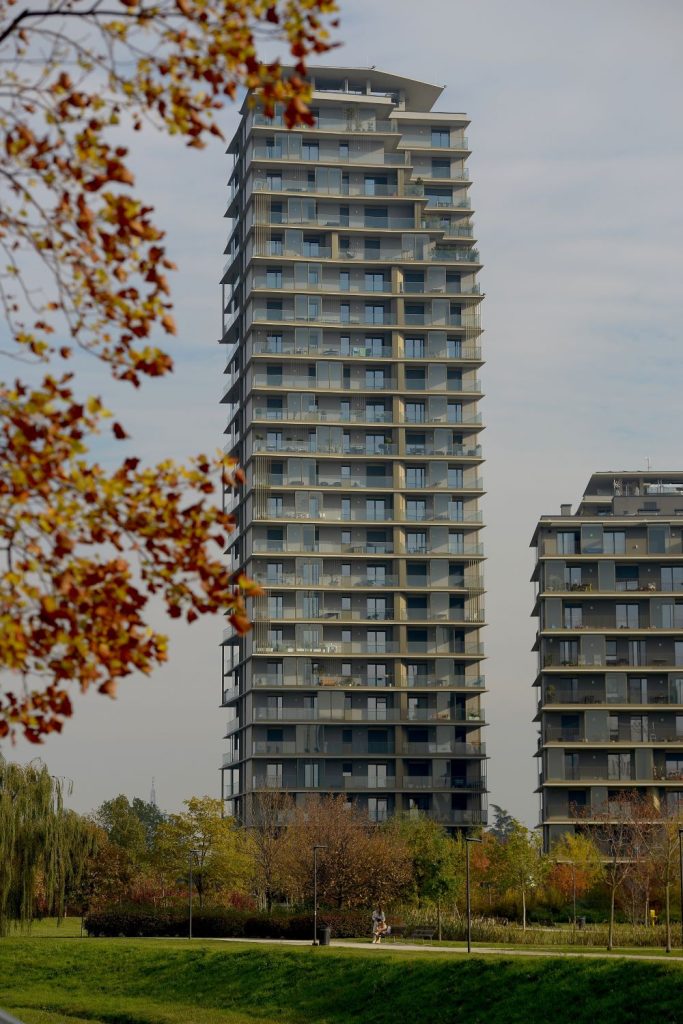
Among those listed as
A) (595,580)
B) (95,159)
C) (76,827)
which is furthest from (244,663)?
(95,159)

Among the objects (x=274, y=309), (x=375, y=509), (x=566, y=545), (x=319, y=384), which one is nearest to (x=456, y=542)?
(x=375, y=509)

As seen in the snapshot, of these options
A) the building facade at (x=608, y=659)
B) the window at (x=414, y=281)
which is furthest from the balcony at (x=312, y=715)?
the window at (x=414, y=281)

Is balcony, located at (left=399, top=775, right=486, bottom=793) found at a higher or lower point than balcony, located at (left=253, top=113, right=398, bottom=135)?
lower

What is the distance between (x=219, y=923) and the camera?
206 ft

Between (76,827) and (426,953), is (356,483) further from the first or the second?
(426,953)

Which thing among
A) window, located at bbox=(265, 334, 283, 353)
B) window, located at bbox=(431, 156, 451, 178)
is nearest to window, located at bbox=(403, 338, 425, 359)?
window, located at bbox=(265, 334, 283, 353)

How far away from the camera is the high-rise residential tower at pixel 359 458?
96.7m

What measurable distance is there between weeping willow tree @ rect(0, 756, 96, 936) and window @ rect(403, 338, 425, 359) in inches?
2080

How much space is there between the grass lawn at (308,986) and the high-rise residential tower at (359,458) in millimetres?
40469

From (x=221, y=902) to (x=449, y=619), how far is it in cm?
3231

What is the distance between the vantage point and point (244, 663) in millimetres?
99562

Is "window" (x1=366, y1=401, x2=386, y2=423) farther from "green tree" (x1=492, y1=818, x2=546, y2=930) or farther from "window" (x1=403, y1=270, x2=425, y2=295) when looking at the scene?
"green tree" (x1=492, y1=818, x2=546, y2=930)

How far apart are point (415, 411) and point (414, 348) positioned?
4538 millimetres

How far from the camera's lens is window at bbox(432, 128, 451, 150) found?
10911 cm
